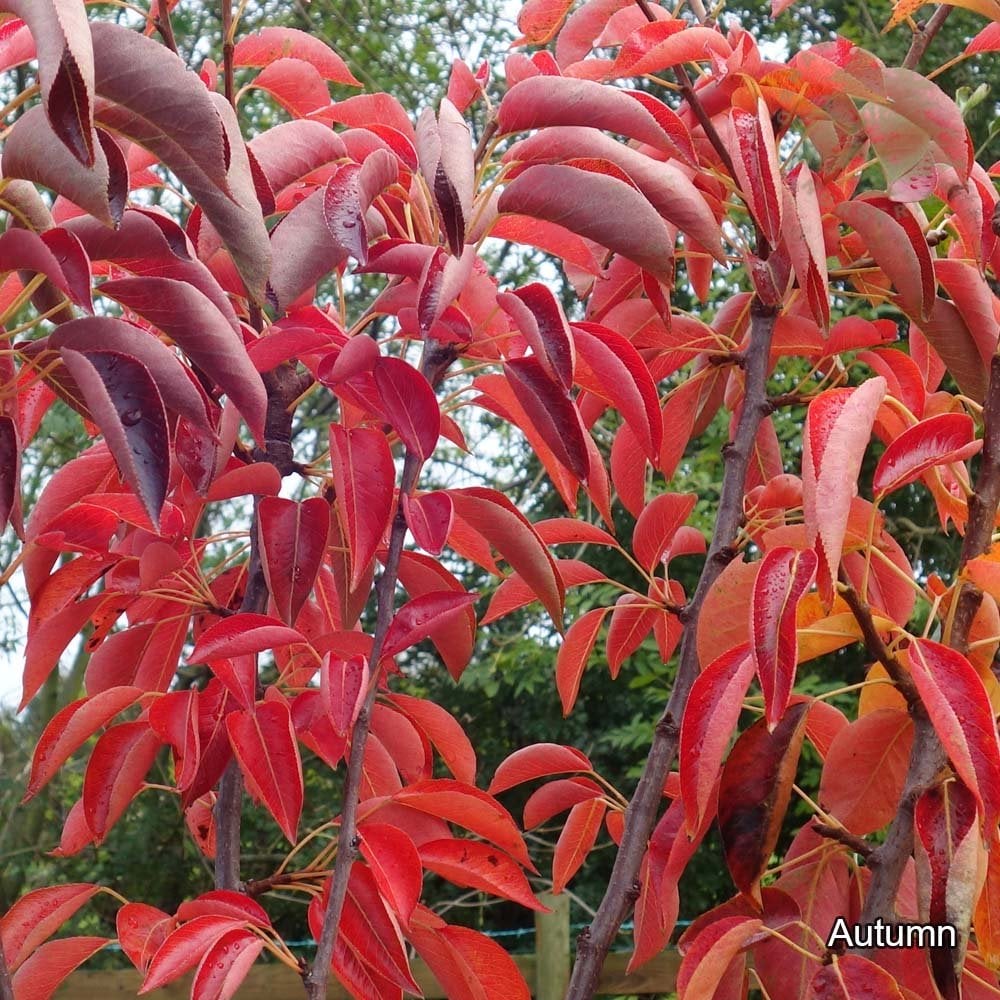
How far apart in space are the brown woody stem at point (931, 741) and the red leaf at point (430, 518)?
293 millimetres

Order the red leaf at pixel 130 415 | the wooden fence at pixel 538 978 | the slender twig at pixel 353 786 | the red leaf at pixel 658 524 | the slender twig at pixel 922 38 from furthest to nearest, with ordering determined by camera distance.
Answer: the wooden fence at pixel 538 978
the red leaf at pixel 658 524
the slender twig at pixel 922 38
the slender twig at pixel 353 786
the red leaf at pixel 130 415

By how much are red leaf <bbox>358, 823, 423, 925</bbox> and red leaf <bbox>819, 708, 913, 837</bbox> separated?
0.26m

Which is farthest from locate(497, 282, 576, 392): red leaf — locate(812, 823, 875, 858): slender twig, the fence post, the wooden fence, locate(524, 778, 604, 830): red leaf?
the fence post

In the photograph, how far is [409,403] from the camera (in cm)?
69

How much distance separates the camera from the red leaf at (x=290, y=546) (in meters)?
0.74

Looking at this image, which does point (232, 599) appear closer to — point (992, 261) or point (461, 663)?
point (461, 663)

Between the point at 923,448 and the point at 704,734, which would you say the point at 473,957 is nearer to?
the point at 704,734

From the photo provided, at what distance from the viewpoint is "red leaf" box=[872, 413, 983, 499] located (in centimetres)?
67

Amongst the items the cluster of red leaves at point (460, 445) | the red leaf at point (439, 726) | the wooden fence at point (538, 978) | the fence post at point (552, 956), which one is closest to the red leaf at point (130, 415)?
the cluster of red leaves at point (460, 445)

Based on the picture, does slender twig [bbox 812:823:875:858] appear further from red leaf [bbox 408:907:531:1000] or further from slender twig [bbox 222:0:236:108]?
slender twig [bbox 222:0:236:108]

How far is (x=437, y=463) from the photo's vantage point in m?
4.64

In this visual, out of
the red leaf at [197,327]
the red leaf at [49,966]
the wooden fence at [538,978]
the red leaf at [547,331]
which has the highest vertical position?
the red leaf at [547,331]

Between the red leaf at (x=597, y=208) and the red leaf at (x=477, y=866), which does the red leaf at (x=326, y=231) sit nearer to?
the red leaf at (x=597, y=208)

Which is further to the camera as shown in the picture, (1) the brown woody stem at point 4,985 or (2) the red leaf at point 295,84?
(2) the red leaf at point 295,84
